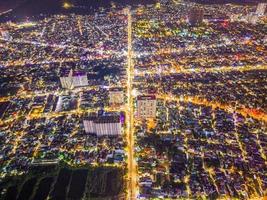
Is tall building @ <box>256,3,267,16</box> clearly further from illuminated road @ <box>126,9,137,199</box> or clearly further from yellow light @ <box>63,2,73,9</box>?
yellow light @ <box>63,2,73,9</box>

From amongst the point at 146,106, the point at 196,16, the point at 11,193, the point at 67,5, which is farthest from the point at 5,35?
the point at 11,193

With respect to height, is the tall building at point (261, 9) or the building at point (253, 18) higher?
the tall building at point (261, 9)

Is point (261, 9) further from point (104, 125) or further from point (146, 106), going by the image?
point (104, 125)

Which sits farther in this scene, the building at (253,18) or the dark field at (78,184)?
the building at (253,18)

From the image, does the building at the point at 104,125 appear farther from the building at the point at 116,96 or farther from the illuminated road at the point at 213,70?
the illuminated road at the point at 213,70

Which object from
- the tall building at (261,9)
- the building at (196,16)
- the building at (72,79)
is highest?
the tall building at (261,9)

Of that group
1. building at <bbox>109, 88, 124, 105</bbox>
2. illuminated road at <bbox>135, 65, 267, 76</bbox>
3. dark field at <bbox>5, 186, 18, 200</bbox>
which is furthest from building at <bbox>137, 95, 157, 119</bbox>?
dark field at <bbox>5, 186, 18, 200</bbox>

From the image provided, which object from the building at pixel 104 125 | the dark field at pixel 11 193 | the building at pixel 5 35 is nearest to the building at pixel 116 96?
the building at pixel 104 125
